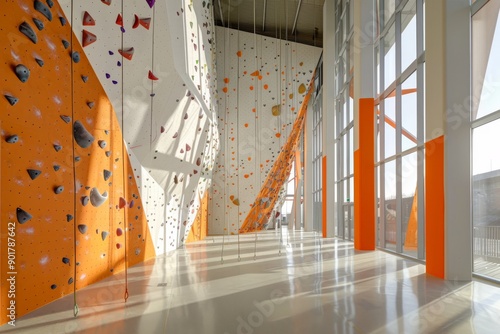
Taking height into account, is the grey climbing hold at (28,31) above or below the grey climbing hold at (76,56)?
below

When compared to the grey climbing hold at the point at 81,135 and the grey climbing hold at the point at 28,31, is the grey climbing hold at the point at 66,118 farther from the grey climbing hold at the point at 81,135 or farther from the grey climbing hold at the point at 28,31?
the grey climbing hold at the point at 28,31

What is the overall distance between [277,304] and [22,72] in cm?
257

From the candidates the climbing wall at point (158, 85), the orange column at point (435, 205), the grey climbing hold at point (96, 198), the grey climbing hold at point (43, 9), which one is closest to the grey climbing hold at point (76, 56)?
the climbing wall at point (158, 85)

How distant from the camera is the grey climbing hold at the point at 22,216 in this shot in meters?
2.86

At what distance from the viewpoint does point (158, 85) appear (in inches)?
212

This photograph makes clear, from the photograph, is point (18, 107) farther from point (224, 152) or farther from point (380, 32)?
point (224, 152)

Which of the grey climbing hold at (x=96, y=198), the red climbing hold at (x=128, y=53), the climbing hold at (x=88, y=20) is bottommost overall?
the grey climbing hold at (x=96, y=198)

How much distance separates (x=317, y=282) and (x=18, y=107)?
10.4ft

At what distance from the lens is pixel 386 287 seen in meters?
4.02

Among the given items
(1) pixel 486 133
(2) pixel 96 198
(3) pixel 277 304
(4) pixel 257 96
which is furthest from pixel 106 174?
(4) pixel 257 96

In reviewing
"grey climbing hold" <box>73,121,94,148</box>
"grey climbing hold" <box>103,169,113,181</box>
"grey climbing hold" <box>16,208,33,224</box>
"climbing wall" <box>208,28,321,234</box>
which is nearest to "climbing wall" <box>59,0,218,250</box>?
"grey climbing hold" <box>73,121,94,148</box>

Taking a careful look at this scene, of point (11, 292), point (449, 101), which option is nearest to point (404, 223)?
point (449, 101)

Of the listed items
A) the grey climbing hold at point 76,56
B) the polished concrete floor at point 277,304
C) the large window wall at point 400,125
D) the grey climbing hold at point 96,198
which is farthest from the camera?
the large window wall at point 400,125

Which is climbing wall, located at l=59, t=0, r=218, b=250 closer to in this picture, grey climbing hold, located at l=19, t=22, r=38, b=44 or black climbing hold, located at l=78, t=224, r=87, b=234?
grey climbing hold, located at l=19, t=22, r=38, b=44
